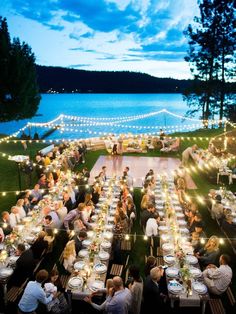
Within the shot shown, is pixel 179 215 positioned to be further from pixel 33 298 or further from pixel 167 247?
pixel 33 298

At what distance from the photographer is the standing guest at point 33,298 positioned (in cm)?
600

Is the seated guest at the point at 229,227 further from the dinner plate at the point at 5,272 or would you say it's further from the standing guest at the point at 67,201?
the dinner plate at the point at 5,272

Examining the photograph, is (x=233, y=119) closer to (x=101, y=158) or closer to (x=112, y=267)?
(x=101, y=158)

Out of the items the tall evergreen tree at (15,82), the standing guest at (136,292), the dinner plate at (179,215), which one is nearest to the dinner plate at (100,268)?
the standing guest at (136,292)

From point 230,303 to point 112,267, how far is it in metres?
2.75

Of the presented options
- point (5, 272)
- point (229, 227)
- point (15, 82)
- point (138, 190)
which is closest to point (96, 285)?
point (5, 272)

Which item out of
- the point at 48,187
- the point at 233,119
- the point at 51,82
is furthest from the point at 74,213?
the point at 51,82

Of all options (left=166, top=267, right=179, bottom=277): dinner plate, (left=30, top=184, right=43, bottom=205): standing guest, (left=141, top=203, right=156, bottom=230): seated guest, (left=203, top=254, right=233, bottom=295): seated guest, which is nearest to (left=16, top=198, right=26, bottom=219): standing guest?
(left=30, top=184, right=43, bottom=205): standing guest

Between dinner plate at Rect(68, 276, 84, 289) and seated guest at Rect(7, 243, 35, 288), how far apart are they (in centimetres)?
114

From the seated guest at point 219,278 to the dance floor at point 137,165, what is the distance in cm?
835

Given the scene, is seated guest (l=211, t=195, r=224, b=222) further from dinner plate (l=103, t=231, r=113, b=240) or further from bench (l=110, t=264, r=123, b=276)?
bench (l=110, t=264, r=123, b=276)

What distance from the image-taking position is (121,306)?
19.0 ft

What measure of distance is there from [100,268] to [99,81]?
455 feet

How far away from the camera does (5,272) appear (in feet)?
23.5
